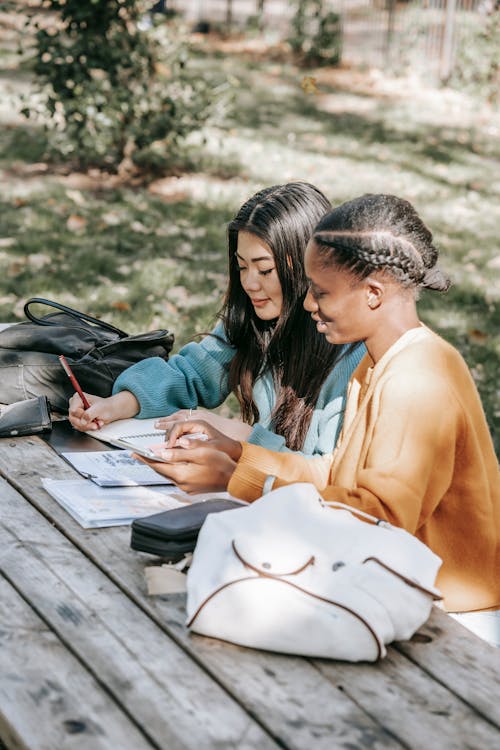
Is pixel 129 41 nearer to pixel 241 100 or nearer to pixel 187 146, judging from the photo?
pixel 187 146

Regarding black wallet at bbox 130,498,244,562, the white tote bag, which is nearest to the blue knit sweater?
black wallet at bbox 130,498,244,562

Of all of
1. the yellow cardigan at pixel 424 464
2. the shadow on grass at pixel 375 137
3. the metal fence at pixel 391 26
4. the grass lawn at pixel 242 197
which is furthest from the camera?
the metal fence at pixel 391 26

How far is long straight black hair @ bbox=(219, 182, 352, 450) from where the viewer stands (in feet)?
11.1

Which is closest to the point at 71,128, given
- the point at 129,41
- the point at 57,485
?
the point at 129,41

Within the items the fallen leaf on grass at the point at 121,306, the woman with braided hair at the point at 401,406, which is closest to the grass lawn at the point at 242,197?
the fallen leaf on grass at the point at 121,306

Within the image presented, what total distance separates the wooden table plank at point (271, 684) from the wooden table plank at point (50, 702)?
204 mm

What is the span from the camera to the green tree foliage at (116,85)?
767cm

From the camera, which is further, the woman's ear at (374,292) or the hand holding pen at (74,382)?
the hand holding pen at (74,382)

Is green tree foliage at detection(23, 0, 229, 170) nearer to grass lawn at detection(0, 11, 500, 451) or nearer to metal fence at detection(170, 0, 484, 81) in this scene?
grass lawn at detection(0, 11, 500, 451)

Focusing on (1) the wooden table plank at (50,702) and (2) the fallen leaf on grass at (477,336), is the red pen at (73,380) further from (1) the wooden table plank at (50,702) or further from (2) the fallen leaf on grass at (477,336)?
(2) the fallen leaf on grass at (477,336)

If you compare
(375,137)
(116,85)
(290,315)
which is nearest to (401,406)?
(290,315)

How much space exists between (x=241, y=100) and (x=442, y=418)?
9.28 meters

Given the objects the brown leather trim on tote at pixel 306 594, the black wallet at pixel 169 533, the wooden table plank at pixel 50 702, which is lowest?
the wooden table plank at pixel 50 702

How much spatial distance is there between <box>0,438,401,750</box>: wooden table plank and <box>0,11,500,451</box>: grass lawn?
259cm
